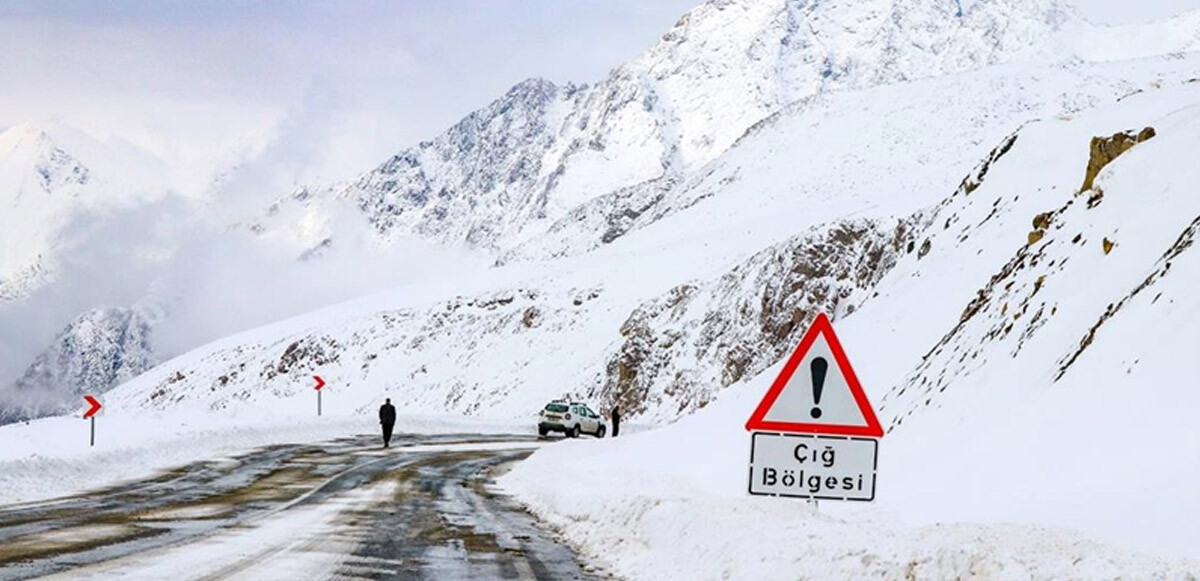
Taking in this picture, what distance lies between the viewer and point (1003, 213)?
30.6m

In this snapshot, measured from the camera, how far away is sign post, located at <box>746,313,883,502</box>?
33.8 ft

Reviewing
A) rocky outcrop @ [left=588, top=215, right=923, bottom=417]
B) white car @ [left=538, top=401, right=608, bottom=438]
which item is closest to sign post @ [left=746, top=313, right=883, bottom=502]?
white car @ [left=538, top=401, right=608, bottom=438]

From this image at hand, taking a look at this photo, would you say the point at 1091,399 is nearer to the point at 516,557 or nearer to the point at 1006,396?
the point at 1006,396

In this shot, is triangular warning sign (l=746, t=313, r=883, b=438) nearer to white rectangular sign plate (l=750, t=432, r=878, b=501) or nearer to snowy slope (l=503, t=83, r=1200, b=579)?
white rectangular sign plate (l=750, t=432, r=878, b=501)

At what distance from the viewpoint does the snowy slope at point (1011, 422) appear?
391 inches

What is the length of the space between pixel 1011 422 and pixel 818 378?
7171 mm

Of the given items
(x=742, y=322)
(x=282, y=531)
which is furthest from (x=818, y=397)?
(x=742, y=322)

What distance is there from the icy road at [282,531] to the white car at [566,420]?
24.0 metres

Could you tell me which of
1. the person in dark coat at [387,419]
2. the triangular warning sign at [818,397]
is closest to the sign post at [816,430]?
the triangular warning sign at [818,397]

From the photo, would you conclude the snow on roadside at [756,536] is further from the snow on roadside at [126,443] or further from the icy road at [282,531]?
the snow on roadside at [126,443]

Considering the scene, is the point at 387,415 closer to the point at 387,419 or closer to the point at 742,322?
the point at 387,419

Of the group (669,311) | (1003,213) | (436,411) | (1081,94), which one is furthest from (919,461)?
(1081,94)

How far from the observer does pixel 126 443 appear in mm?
33062

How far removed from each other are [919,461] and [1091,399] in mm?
3956
